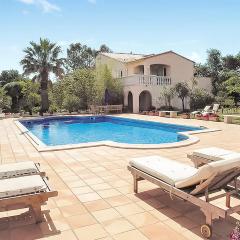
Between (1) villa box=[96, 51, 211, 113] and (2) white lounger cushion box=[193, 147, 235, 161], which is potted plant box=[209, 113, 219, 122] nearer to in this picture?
(1) villa box=[96, 51, 211, 113]

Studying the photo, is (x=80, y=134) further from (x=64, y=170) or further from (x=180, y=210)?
(x=180, y=210)

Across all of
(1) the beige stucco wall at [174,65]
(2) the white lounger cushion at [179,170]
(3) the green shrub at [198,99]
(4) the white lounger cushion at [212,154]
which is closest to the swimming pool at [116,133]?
(4) the white lounger cushion at [212,154]

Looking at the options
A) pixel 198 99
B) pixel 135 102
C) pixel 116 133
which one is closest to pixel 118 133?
pixel 116 133

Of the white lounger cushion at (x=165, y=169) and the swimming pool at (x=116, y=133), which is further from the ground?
the white lounger cushion at (x=165, y=169)

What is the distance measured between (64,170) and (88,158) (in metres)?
1.32

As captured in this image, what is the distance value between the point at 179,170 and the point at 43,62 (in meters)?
25.2

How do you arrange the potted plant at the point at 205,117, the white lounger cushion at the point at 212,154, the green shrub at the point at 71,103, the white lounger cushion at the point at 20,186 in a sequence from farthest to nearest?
the green shrub at the point at 71,103 → the potted plant at the point at 205,117 → the white lounger cushion at the point at 212,154 → the white lounger cushion at the point at 20,186

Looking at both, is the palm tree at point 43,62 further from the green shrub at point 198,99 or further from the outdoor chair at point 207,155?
the outdoor chair at point 207,155

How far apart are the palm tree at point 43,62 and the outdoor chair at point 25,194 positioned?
2437cm

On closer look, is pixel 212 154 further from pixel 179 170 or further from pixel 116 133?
pixel 116 133

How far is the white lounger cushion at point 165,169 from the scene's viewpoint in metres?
4.53

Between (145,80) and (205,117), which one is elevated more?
(145,80)

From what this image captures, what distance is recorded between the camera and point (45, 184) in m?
4.36

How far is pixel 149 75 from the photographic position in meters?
28.0
